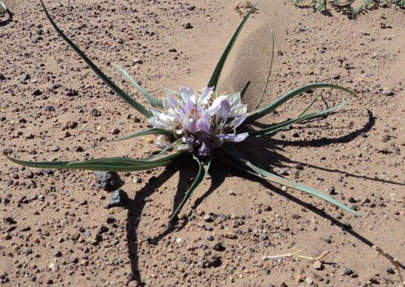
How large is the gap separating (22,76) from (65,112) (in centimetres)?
51

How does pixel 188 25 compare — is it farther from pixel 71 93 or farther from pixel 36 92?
pixel 36 92

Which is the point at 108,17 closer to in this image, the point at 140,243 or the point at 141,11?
the point at 141,11

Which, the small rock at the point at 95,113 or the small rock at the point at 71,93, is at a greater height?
the small rock at the point at 95,113

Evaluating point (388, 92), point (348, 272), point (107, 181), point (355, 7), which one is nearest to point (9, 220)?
point (107, 181)

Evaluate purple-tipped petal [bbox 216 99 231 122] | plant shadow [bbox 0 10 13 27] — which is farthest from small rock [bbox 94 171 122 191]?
plant shadow [bbox 0 10 13 27]

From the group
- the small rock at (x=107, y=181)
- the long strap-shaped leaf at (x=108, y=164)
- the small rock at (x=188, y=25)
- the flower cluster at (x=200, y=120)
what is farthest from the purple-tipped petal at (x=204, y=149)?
the small rock at (x=188, y=25)

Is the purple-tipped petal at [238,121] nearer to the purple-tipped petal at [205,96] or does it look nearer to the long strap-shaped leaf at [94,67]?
the purple-tipped petal at [205,96]

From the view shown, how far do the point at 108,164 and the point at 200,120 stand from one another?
1.44ft

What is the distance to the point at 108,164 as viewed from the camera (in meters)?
2.17

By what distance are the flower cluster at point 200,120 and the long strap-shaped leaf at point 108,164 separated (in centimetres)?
11

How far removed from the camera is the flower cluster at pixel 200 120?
2395 mm

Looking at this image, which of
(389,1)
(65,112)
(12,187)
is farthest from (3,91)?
(389,1)

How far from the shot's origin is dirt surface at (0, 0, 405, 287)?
218cm

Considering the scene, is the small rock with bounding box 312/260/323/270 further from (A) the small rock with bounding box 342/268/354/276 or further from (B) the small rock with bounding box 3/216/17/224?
(B) the small rock with bounding box 3/216/17/224
